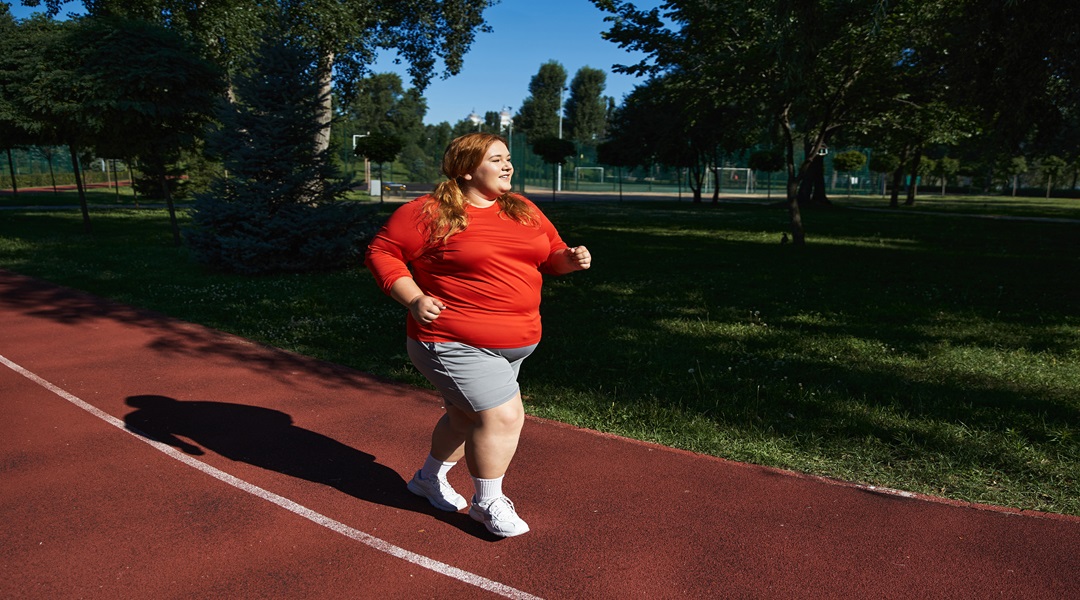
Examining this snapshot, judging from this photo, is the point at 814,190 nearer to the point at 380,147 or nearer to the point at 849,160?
the point at 849,160

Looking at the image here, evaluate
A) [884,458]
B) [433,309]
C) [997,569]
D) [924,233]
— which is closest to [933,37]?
[924,233]

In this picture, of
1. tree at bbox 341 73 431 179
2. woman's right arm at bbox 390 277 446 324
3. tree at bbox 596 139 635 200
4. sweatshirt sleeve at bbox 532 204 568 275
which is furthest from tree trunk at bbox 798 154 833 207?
tree at bbox 341 73 431 179

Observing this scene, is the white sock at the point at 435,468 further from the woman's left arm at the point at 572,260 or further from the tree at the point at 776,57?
the tree at the point at 776,57

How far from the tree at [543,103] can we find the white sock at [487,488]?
102 meters

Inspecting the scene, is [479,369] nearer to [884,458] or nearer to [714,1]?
[884,458]

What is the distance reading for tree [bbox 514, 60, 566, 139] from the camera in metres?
106

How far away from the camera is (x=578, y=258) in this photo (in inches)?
140

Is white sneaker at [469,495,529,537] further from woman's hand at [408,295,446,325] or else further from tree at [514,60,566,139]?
tree at [514,60,566,139]

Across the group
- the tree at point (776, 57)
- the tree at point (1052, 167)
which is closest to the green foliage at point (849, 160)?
the tree at point (1052, 167)

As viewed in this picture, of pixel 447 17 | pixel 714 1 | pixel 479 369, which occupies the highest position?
pixel 447 17

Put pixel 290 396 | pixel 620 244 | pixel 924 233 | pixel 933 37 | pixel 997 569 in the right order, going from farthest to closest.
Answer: pixel 924 233, pixel 620 244, pixel 933 37, pixel 290 396, pixel 997 569

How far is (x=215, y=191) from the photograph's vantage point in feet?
44.8

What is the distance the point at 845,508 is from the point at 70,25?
21.3 metres

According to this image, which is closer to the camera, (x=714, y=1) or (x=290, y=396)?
(x=290, y=396)
